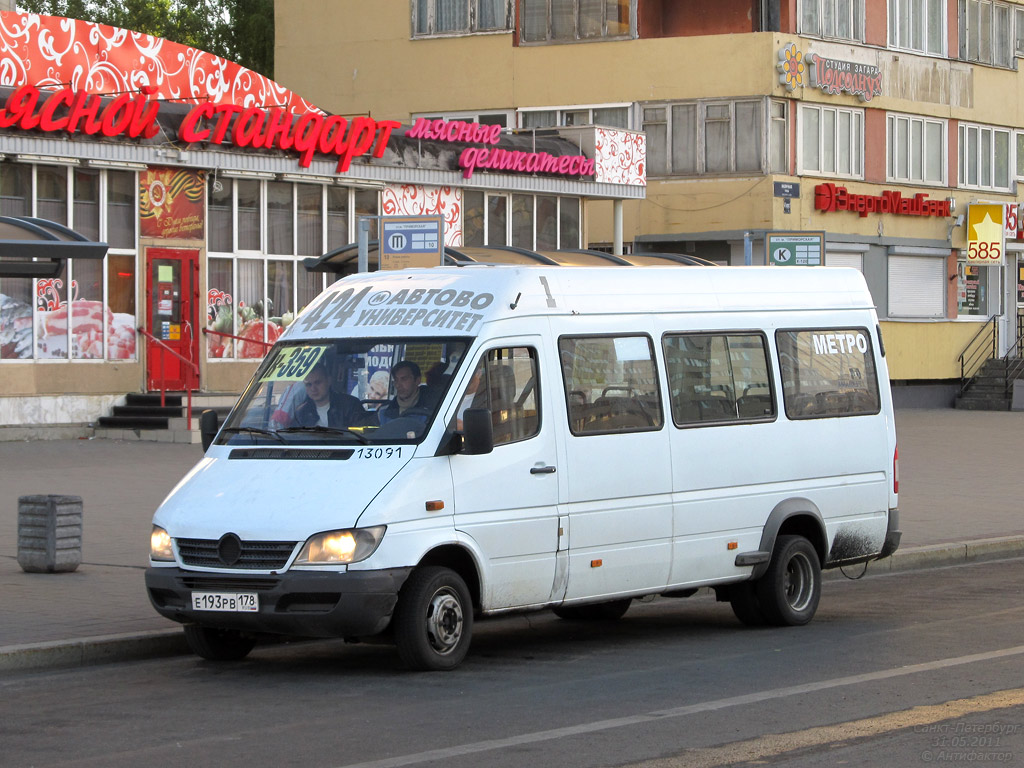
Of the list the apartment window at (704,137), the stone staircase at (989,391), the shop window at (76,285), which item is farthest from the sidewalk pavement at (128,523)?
the stone staircase at (989,391)

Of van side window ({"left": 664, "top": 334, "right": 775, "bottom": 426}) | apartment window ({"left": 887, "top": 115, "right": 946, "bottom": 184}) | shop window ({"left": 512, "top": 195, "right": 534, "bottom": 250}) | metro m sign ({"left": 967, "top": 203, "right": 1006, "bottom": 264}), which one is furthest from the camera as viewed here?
metro m sign ({"left": 967, "top": 203, "right": 1006, "bottom": 264})

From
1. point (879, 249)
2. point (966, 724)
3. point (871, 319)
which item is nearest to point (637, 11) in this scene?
point (879, 249)

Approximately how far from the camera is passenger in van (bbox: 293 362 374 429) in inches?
367

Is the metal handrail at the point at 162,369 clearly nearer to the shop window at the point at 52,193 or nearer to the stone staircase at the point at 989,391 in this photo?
the shop window at the point at 52,193

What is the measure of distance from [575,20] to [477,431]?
3202 cm

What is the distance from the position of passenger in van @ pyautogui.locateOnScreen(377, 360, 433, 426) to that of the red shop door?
1819cm

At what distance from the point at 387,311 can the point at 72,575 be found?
4.09m

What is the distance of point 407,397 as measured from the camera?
929 cm

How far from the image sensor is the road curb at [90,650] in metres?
9.29

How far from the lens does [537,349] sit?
970cm

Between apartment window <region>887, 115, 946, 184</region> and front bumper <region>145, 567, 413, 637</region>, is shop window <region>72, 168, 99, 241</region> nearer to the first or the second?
front bumper <region>145, 567, 413, 637</region>

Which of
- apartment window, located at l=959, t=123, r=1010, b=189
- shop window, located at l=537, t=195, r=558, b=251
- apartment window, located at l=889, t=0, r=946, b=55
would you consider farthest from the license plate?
apartment window, located at l=959, t=123, r=1010, b=189

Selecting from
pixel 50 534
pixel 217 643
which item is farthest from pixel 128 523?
pixel 217 643

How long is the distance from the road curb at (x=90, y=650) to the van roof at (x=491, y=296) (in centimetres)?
205
